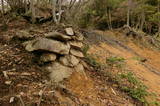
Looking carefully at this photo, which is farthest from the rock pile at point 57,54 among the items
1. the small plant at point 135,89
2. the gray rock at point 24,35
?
the small plant at point 135,89

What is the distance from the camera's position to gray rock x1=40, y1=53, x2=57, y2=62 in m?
4.15

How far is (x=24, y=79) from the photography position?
12.6 ft

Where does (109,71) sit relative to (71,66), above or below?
below

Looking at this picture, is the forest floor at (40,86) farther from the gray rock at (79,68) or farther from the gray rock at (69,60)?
the gray rock at (69,60)

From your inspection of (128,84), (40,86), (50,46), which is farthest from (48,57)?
(128,84)

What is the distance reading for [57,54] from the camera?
430cm

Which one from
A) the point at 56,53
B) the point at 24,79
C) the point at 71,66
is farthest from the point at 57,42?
the point at 24,79

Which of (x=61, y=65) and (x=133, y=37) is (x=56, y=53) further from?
(x=133, y=37)

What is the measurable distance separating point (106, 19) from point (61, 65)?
1346 cm

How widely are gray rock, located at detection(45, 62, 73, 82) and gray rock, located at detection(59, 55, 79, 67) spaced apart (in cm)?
9

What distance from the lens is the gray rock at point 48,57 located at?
415 cm

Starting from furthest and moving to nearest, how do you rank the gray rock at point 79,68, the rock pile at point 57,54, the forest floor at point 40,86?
the gray rock at point 79,68 → the rock pile at point 57,54 → the forest floor at point 40,86

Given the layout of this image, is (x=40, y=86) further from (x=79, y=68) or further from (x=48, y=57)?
(x=79, y=68)

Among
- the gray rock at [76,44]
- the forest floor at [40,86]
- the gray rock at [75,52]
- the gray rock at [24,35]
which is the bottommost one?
the forest floor at [40,86]
